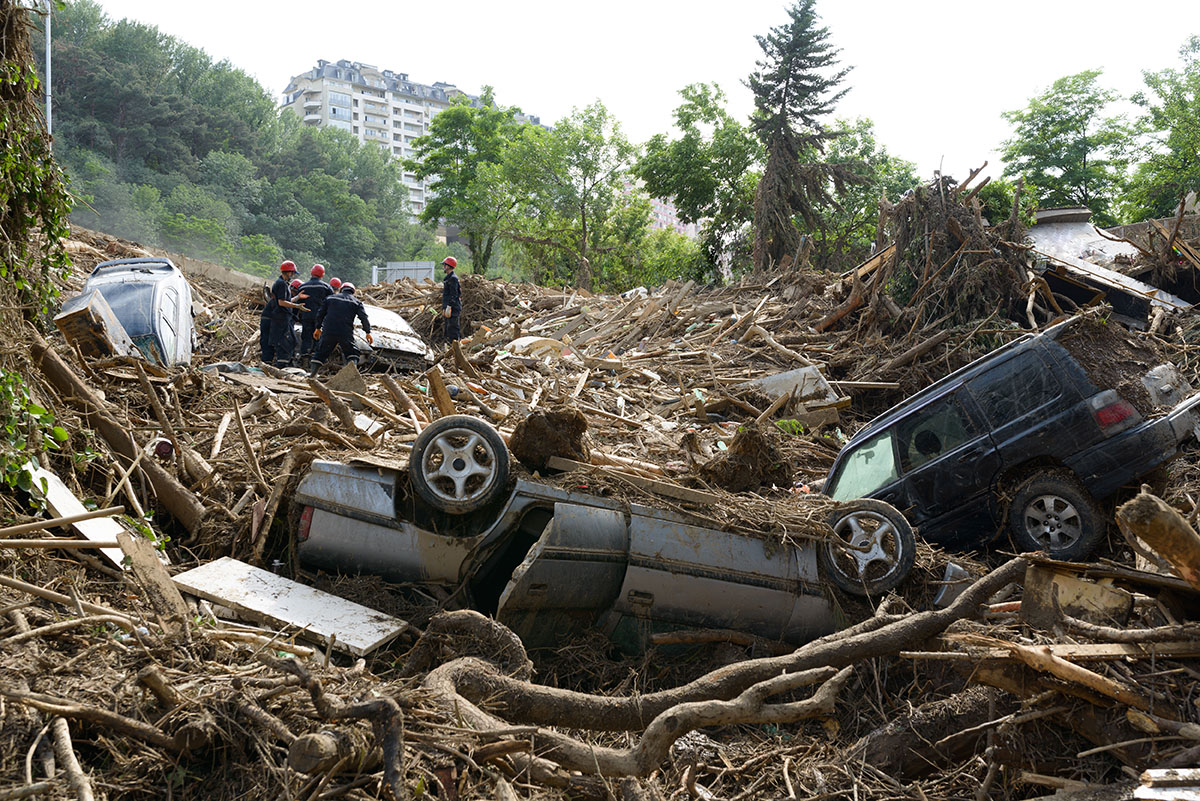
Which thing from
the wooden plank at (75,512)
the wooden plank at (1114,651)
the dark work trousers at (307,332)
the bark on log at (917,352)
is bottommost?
the wooden plank at (75,512)

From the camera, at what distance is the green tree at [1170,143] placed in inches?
1505

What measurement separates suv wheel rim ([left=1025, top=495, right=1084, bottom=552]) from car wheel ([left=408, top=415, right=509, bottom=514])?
14.2ft

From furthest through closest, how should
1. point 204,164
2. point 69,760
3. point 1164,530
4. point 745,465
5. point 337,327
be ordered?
point 204,164
point 337,327
point 745,465
point 1164,530
point 69,760

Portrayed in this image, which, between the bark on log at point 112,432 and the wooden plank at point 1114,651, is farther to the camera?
the bark on log at point 112,432

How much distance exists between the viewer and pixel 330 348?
12.0m

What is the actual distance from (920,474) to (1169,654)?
11.1 ft

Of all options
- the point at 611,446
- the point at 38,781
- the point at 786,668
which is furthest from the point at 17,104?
the point at 786,668

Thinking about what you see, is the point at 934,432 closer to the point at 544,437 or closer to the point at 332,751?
the point at 544,437

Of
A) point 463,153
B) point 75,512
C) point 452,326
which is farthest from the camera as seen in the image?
point 463,153

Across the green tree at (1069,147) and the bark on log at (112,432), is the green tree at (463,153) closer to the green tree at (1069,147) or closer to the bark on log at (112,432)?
the green tree at (1069,147)

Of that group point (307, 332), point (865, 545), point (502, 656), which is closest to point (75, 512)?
point (502, 656)

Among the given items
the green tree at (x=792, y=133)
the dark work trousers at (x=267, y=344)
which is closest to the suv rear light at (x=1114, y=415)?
the dark work trousers at (x=267, y=344)

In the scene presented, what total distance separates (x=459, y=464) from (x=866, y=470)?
153 inches

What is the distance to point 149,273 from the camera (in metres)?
12.4
